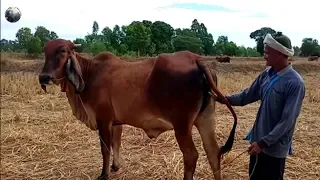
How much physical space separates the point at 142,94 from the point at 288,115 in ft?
6.18

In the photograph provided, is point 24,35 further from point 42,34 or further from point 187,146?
point 187,146

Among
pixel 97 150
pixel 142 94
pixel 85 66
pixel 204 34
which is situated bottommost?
pixel 97 150

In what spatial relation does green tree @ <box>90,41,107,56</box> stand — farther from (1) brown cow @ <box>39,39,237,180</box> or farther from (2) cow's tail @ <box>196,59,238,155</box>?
(2) cow's tail @ <box>196,59,238,155</box>

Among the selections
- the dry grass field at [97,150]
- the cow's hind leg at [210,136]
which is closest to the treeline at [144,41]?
the dry grass field at [97,150]

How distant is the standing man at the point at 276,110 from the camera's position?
306cm

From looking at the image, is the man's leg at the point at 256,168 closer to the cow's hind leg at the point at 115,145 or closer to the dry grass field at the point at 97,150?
the dry grass field at the point at 97,150

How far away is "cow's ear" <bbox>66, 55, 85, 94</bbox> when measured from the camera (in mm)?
4871

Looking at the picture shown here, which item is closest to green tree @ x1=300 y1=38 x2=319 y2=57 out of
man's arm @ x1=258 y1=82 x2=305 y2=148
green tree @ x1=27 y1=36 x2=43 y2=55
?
green tree @ x1=27 y1=36 x2=43 y2=55

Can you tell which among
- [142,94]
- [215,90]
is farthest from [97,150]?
[215,90]

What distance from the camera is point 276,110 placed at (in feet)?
10.5

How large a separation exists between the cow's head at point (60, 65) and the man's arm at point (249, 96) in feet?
6.59

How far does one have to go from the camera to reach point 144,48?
77.8 feet

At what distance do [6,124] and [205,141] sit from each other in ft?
16.7

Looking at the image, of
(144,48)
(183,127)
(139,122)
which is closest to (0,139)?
(139,122)
